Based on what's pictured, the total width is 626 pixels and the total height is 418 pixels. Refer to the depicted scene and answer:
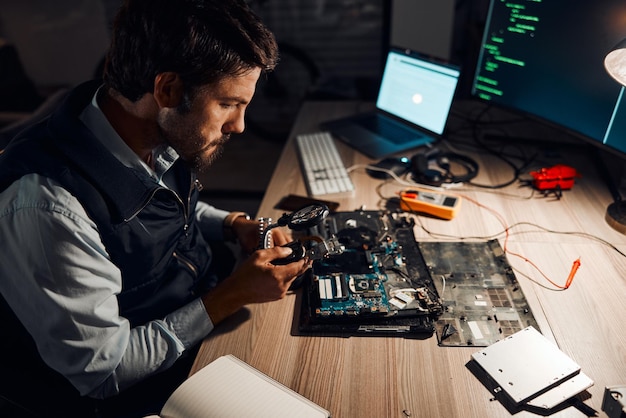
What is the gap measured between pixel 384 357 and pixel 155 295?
0.54 metres

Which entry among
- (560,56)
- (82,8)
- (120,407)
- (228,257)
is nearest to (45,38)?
(82,8)

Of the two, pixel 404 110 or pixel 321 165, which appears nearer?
pixel 321 165

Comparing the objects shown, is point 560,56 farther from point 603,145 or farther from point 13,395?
point 13,395

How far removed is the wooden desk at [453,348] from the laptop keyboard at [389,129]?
20.6 inches

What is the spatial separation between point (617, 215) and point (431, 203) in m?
0.50

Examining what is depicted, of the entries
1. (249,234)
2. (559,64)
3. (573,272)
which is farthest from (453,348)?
(559,64)

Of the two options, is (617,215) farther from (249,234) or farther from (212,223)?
(212,223)

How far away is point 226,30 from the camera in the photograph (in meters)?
0.90

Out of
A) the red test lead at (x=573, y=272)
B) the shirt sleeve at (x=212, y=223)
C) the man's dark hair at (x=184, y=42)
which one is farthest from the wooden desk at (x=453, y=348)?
the man's dark hair at (x=184, y=42)

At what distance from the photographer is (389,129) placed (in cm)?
181

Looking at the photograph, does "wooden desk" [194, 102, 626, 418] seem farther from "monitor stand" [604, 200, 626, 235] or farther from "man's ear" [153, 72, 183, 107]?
"man's ear" [153, 72, 183, 107]

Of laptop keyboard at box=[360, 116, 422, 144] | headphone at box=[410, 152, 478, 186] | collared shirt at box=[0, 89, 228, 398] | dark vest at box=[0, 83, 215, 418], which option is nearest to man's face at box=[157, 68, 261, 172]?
dark vest at box=[0, 83, 215, 418]

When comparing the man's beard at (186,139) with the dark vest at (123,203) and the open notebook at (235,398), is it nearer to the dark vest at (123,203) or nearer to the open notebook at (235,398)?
the dark vest at (123,203)

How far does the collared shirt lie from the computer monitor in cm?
134
